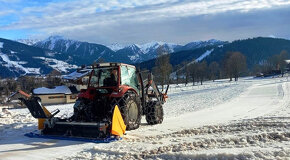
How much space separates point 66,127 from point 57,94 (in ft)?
147

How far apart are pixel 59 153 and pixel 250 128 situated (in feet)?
18.5

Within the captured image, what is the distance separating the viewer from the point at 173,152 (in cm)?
649

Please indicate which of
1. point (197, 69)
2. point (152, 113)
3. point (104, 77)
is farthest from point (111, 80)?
point (197, 69)

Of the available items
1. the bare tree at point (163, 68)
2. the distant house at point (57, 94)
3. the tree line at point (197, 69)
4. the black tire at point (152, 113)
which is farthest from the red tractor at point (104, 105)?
the bare tree at point (163, 68)

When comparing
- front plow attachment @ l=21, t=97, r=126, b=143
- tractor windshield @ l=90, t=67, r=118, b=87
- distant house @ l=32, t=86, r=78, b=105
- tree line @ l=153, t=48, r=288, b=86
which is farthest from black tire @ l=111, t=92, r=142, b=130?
distant house @ l=32, t=86, r=78, b=105

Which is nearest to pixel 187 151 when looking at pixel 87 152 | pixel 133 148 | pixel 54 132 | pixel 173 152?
pixel 173 152

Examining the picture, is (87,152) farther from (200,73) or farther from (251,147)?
(200,73)

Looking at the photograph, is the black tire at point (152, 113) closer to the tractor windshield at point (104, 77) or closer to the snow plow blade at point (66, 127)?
the tractor windshield at point (104, 77)

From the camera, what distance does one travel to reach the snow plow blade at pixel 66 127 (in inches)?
329

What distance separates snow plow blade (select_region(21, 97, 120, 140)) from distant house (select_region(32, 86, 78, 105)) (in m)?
41.9

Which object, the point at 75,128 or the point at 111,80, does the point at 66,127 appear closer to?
the point at 75,128

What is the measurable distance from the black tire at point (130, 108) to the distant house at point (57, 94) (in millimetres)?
42177

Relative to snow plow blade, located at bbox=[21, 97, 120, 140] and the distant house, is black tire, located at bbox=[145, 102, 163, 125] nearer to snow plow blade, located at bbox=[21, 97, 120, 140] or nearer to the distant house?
snow plow blade, located at bbox=[21, 97, 120, 140]

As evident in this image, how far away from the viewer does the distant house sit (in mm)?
50834
